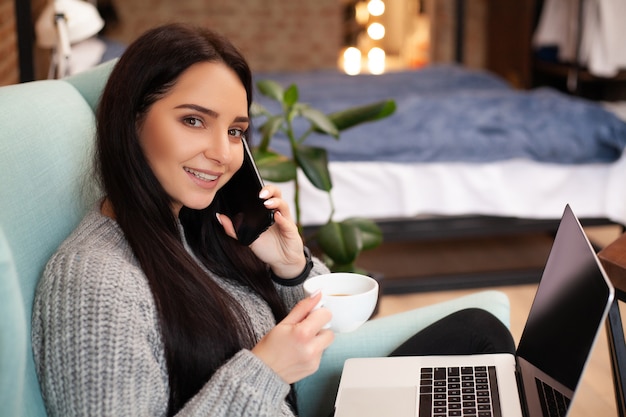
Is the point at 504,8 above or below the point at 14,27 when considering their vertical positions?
below

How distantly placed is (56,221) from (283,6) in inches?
209

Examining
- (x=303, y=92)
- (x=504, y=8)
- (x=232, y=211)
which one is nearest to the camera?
(x=232, y=211)

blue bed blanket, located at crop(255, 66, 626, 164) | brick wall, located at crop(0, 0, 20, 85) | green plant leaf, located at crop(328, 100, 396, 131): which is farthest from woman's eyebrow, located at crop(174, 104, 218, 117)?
brick wall, located at crop(0, 0, 20, 85)

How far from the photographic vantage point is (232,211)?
4.39 ft

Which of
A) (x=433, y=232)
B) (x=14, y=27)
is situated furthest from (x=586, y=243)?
(x=14, y=27)

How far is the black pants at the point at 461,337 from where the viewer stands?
1331 millimetres

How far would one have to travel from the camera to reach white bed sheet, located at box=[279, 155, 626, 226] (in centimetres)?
296

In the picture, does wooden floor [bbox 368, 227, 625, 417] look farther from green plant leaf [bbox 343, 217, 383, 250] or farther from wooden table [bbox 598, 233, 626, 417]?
wooden table [bbox 598, 233, 626, 417]

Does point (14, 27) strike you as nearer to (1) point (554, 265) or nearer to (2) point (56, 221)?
(2) point (56, 221)

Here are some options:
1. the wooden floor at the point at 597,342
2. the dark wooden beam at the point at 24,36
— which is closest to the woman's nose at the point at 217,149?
the wooden floor at the point at 597,342

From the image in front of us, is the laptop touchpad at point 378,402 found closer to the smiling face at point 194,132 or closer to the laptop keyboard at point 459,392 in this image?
the laptop keyboard at point 459,392

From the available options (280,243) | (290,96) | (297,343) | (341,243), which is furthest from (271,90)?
(297,343)

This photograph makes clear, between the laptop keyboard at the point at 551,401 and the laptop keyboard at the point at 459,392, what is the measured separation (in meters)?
0.09

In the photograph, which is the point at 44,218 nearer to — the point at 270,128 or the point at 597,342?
the point at 270,128
